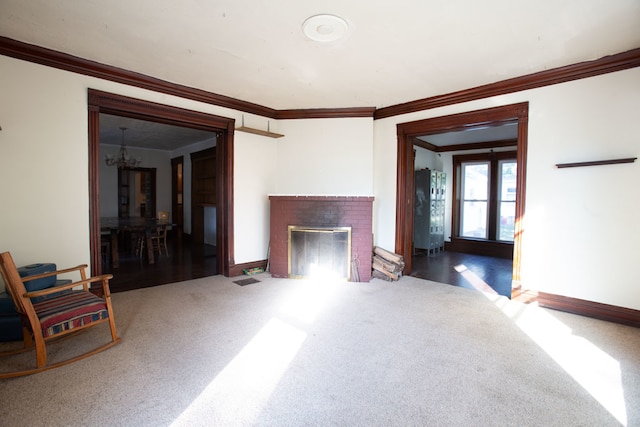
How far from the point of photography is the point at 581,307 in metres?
3.25

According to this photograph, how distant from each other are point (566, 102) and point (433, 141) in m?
3.72

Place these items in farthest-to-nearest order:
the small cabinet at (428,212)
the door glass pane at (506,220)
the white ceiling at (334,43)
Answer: the door glass pane at (506,220)
the small cabinet at (428,212)
the white ceiling at (334,43)

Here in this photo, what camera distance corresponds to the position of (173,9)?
7.66 feet

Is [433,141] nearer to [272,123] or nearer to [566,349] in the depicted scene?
[272,123]

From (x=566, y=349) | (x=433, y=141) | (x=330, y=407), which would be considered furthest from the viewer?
(x=433, y=141)

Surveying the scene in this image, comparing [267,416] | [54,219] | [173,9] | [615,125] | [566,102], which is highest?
[173,9]

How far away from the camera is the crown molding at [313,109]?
2.95 metres

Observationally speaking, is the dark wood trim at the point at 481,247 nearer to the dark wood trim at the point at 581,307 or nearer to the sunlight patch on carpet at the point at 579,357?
the dark wood trim at the point at 581,307

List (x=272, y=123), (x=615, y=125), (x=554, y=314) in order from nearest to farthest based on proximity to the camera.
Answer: (x=615, y=125) < (x=554, y=314) < (x=272, y=123)

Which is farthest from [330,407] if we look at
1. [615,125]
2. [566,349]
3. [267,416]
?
[615,125]

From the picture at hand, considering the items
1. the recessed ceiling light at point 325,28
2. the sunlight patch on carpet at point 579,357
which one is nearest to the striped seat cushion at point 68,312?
the recessed ceiling light at point 325,28

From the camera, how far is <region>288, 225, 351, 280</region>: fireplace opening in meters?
4.46

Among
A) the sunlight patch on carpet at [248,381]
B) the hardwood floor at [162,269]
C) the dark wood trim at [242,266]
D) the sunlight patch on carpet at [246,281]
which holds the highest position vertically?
the dark wood trim at [242,266]

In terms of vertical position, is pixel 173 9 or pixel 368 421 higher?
pixel 173 9
